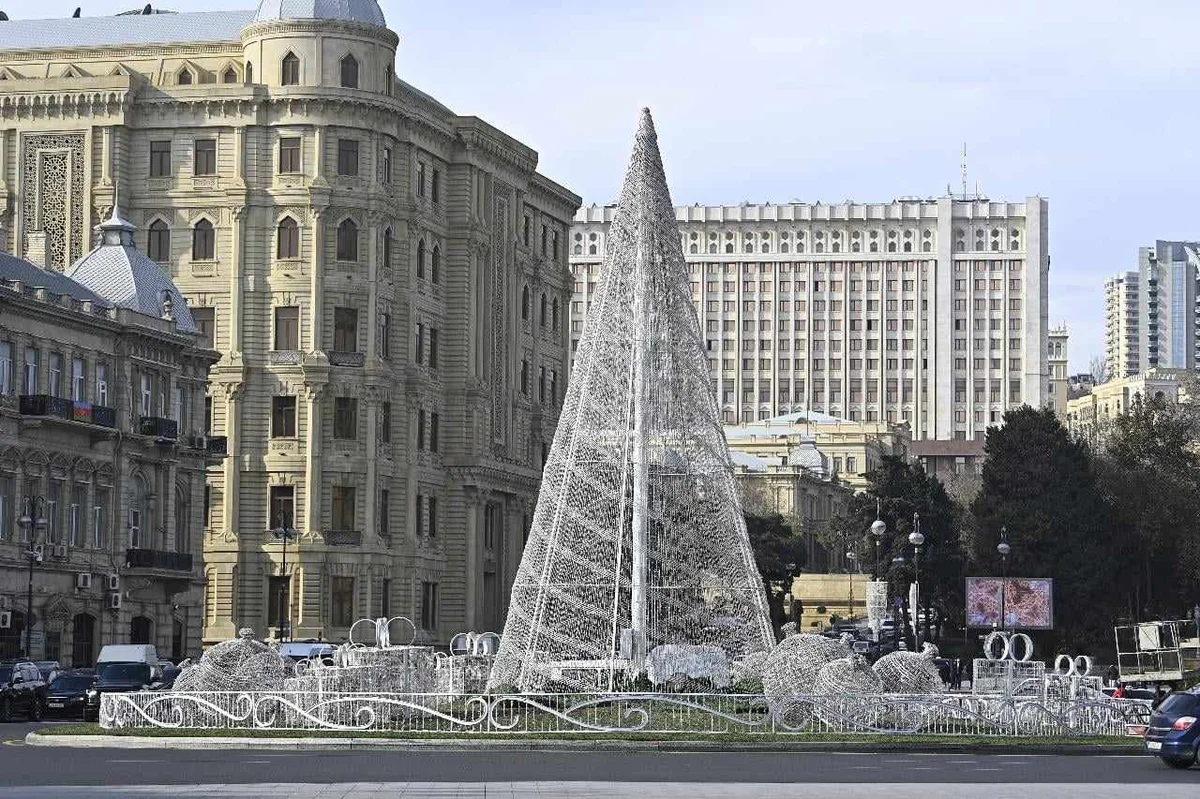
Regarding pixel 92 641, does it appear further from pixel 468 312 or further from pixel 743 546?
pixel 743 546

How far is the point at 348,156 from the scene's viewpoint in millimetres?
109938

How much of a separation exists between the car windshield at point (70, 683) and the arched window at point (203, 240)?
50266mm

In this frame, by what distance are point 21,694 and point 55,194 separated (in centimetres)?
5469

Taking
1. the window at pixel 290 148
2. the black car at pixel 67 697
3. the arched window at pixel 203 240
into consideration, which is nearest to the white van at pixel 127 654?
the black car at pixel 67 697

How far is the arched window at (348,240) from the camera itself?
10975 centimetres

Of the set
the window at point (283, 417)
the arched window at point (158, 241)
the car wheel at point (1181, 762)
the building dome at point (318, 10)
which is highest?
the building dome at point (318, 10)

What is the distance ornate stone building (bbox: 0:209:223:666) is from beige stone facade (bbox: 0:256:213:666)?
67 millimetres

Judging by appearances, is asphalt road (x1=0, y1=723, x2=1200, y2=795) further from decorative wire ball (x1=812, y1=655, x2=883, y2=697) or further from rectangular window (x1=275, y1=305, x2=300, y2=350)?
rectangular window (x1=275, y1=305, x2=300, y2=350)

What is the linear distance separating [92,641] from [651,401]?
43233 millimetres

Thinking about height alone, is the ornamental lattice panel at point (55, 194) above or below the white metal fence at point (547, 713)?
above

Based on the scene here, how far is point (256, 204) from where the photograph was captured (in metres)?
110

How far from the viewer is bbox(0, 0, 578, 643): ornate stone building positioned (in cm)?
10781

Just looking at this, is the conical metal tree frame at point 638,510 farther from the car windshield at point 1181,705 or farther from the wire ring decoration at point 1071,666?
the wire ring decoration at point 1071,666

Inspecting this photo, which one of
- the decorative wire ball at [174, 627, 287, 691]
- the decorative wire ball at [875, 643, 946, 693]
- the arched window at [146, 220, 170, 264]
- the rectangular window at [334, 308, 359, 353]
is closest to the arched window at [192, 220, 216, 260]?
the arched window at [146, 220, 170, 264]
